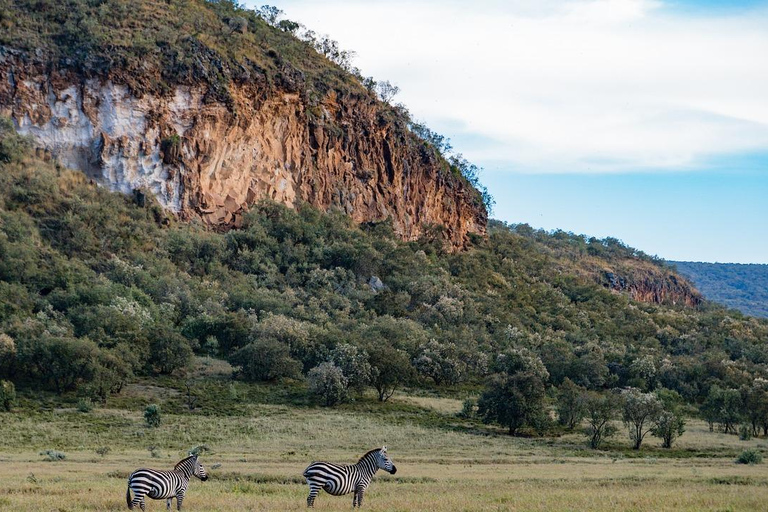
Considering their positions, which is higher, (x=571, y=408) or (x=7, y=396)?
(x=571, y=408)

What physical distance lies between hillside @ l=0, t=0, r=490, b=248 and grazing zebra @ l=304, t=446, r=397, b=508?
6175cm

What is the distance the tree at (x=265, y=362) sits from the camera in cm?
5781

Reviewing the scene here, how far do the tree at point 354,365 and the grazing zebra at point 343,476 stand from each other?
35005 mm

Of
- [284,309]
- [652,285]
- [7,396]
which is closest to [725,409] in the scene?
[284,309]

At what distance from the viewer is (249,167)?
84.7m

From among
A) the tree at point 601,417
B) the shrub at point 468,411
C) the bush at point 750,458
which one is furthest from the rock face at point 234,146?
the bush at point 750,458

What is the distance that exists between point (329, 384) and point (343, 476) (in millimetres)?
33645

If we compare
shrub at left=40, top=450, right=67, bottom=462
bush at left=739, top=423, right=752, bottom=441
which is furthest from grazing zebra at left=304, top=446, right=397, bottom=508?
bush at left=739, top=423, right=752, bottom=441

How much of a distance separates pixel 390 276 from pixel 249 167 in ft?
51.7

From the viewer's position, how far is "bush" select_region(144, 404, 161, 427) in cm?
4291

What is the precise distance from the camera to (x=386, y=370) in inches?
2192

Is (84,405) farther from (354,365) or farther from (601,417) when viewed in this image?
(601,417)

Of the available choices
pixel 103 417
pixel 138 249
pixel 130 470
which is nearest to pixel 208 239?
pixel 138 249

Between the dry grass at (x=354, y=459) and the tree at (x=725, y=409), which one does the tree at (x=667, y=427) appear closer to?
the dry grass at (x=354, y=459)
